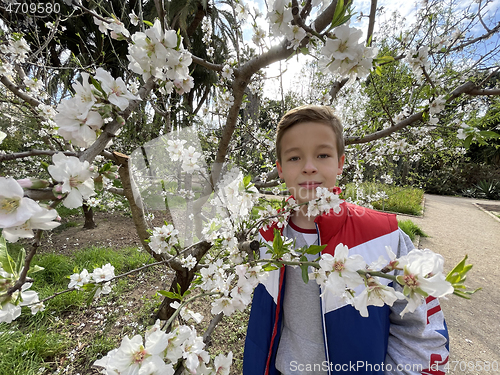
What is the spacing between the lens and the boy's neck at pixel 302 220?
1190 millimetres

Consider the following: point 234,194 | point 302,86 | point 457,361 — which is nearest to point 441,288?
point 234,194

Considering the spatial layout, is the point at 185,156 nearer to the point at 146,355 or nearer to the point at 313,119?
the point at 313,119

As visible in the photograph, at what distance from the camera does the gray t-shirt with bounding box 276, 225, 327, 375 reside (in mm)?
1034

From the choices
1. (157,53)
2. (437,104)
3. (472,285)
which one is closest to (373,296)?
(157,53)

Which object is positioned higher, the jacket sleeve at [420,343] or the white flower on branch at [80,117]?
the white flower on branch at [80,117]

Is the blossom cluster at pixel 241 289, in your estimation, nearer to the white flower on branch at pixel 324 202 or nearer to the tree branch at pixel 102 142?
the white flower on branch at pixel 324 202

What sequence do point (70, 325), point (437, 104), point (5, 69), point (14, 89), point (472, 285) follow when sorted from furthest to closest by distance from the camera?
→ 1. point (472, 285)
2. point (70, 325)
3. point (5, 69)
4. point (14, 89)
5. point (437, 104)

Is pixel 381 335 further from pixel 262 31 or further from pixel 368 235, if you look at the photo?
pixel 262 31

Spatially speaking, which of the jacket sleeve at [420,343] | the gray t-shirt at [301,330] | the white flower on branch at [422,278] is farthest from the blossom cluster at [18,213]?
the jacket sleeve at [420,343]

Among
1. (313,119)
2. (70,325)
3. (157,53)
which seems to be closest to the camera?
(157,53)

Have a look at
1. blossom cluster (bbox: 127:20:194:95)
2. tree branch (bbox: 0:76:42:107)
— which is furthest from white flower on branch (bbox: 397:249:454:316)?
tree branch (bbox: 0:76:42:107)

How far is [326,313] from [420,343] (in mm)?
395

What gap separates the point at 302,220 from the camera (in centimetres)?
122

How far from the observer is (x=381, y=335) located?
3.13ft
